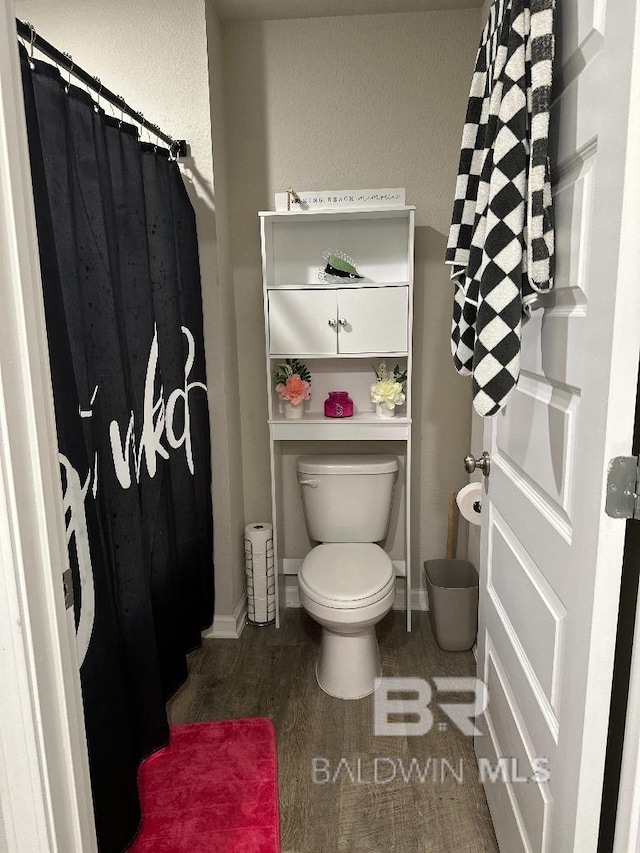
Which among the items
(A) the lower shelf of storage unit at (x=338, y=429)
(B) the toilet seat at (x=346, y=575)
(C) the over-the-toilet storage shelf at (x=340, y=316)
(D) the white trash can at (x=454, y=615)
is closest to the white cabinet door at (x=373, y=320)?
(C) the over-the-toilet storage shelf at (x=340, y=316)

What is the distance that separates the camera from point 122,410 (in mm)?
1726

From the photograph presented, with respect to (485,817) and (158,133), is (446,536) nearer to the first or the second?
(485,817)

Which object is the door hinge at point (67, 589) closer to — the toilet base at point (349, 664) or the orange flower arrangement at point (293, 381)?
the toilet base at point (349, 664)

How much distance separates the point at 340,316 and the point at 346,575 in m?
1.04

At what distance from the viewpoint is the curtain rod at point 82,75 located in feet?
4.26

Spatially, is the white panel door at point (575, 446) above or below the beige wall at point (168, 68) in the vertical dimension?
below

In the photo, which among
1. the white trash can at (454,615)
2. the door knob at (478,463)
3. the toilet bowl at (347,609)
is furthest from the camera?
the white trash can at (454,615)

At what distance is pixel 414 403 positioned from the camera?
8.77 ft

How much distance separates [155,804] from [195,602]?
77cm

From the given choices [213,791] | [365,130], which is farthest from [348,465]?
[365,130]

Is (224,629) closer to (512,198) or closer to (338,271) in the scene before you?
(338,271)

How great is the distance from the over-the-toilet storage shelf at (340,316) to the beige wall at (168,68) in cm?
22

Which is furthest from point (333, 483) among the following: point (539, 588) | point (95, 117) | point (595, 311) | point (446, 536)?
point (595, 311)

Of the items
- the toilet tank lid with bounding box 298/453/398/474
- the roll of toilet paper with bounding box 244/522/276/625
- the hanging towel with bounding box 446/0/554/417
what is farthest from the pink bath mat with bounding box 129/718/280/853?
the hanging towel with bounding box 446/0/554/417
